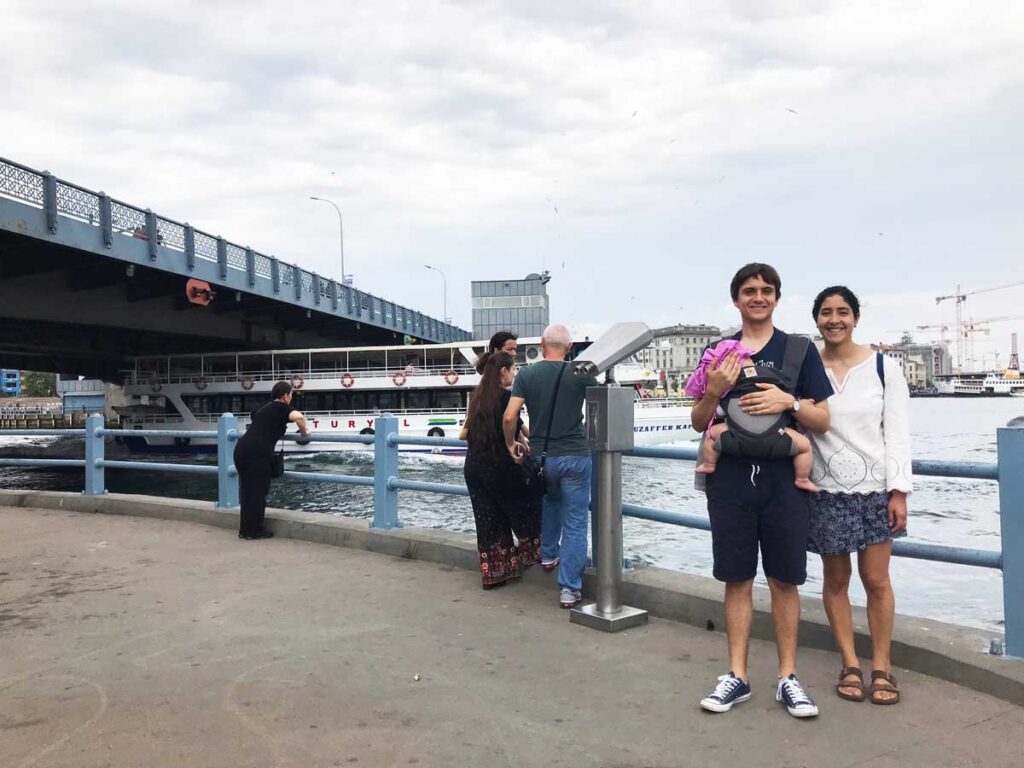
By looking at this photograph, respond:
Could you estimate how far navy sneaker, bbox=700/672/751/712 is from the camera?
10.7 feet

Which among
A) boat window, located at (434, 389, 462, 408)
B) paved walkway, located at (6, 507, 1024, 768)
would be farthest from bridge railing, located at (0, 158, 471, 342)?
paved walkway, located at (6, 507, 1024, 768)

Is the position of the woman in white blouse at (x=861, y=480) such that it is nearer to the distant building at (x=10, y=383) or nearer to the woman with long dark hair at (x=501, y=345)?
the woman with long dark hair at (x=501, y=345)

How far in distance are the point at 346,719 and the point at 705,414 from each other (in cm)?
189

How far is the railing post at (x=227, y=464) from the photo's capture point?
8.30 metres

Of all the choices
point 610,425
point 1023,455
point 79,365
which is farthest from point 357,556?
point 79,365

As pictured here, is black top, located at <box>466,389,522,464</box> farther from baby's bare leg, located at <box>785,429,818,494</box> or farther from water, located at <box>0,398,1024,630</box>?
baby's bare leg, located at <box>785,429,818,494</box>

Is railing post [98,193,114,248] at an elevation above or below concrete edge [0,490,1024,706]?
above

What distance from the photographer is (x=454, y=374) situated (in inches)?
1475

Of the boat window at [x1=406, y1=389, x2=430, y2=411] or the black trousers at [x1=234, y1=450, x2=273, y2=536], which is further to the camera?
the boat window at [x1=406, y1=389, x2=430, y2=411]

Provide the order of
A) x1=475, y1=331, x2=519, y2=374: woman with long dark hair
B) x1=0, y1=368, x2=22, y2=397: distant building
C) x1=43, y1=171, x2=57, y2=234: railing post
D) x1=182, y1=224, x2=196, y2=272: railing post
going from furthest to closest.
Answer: x1=0, y1=368, x2=22, y2=397: distant building < x1=182, y1=224, x2=196, y2=272: railing post < x1=43, y1=171, x2=57, y2=234: railing post < x1=475, y1=331, x2=519, y2=374: woman with long dark hair

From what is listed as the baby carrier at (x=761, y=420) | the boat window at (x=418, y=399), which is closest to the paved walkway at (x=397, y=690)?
the baby carrier at (x=761, y=420)

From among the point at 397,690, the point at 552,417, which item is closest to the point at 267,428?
the point at 552,417

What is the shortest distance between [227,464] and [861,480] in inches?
265

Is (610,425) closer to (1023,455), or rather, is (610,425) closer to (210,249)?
(1023,455)
